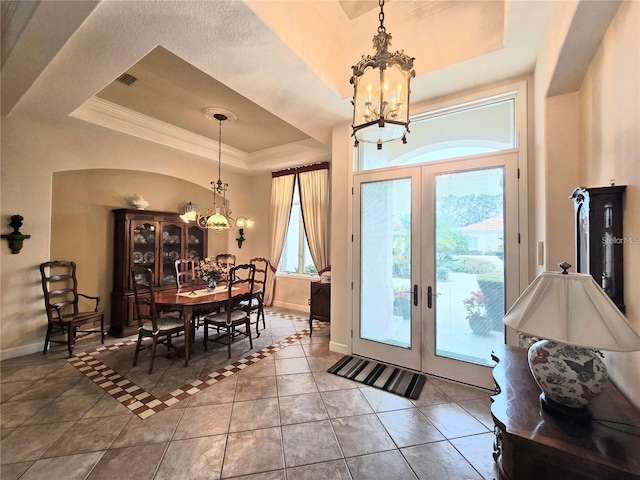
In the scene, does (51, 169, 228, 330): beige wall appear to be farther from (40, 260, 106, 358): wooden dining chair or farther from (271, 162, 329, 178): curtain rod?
(271, 162, 329, 178): curtain rod

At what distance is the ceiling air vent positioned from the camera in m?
3.02

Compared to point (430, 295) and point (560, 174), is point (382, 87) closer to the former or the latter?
point (560, 174)

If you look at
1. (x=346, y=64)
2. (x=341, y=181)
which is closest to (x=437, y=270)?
(x=341, y=181)

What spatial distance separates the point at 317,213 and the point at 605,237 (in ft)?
13.7

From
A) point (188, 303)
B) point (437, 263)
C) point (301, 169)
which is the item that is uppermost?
point (301, 169)

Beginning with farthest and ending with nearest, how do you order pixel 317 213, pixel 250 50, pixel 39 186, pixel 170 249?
pixel 317 213 → pixel 170 249 → pixel 39 186 → pixel 250 50

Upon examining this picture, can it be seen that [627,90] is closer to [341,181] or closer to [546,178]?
[546,178]

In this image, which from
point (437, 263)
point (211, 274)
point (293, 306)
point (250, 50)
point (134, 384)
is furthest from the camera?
point (293, 306)

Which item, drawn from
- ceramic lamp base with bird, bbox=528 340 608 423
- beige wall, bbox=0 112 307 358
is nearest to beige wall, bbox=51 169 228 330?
beige wall, bbox=0 112 307 358

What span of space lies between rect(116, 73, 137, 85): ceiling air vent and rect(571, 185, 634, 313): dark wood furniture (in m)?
4.26

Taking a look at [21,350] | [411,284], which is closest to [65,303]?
[21,350]

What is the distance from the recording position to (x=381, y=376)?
9.63 ft

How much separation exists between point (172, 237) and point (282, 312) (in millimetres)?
2592

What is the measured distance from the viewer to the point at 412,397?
2529mm
